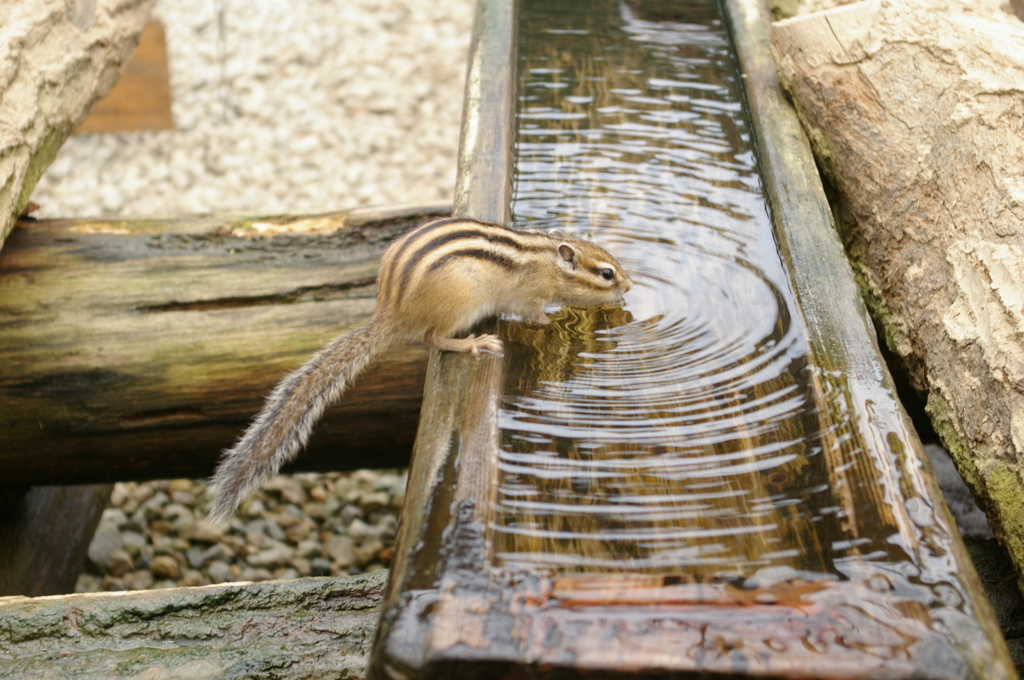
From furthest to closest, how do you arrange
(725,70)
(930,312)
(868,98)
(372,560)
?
(372,560)
(725,70)
(868,98)
(930,312)

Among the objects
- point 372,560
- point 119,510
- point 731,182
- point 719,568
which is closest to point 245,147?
point 119,510

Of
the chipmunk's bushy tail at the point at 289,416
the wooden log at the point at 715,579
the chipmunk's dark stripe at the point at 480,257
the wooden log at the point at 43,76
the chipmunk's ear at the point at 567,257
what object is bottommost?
the wooden log at the point at 715,579

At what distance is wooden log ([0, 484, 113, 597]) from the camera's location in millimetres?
3807

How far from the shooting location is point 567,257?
121 inches

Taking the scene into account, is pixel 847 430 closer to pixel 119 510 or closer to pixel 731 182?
pixel 731 182

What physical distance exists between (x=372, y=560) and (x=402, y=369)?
4.62ft

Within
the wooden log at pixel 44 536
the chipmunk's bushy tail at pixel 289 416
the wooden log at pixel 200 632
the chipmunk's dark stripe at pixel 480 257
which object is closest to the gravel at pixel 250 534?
the wooden log at pixel 44 536

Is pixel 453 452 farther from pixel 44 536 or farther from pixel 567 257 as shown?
pixel 44 536

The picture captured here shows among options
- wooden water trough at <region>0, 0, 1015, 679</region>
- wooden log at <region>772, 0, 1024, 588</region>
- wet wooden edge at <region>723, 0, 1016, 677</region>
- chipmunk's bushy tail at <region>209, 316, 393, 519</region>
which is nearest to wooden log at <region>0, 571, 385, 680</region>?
wooden water trough at <region>0, 0, 1015, 679</region>

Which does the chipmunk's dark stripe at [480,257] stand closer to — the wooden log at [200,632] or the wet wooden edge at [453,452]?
the wet wooden edge at [453,452]

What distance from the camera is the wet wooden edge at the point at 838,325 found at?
1.88 m

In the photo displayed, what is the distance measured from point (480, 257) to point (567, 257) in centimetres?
37

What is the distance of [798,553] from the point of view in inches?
77.4

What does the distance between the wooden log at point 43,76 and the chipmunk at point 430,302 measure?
1566 mm
